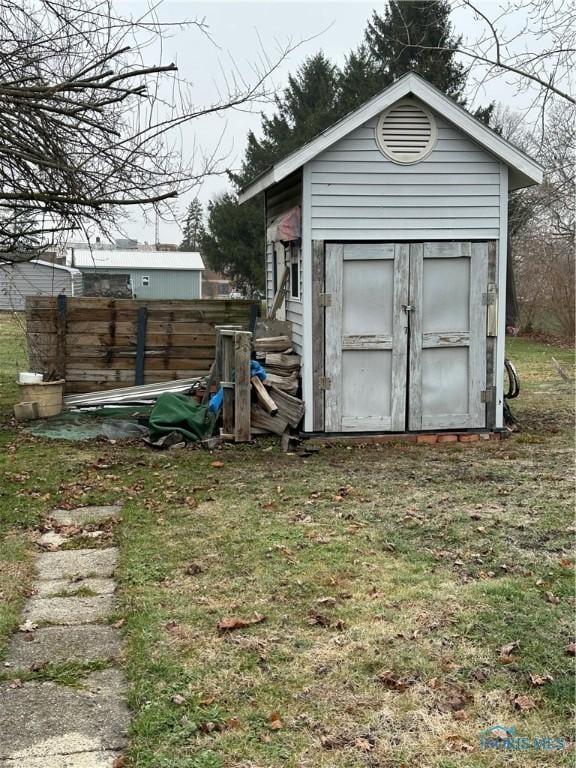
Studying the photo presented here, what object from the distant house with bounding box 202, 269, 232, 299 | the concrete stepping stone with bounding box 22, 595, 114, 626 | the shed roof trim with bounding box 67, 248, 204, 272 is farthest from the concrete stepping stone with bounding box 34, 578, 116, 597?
the distant house with bounding box 202, 269, 232, 299

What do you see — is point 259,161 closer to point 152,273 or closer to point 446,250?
point 152,273

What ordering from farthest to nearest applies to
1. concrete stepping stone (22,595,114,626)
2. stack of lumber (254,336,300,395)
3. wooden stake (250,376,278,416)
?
stack of lumber (254,336,300,395) < wooden stake (250,376,278,416) < concrete stepping stone (22,595,114,626)

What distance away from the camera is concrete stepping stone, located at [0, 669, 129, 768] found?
3.26 m

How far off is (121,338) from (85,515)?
19.7ft

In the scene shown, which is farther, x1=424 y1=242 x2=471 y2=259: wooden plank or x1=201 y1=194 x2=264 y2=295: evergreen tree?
x1=201 y1=194 x2=264 y2=295: evergreen tree

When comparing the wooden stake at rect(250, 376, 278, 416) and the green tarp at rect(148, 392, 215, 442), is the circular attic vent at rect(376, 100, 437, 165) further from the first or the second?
the green tarp at rect(148, 392, 215, 442)

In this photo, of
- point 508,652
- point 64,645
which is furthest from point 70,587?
point 508,652

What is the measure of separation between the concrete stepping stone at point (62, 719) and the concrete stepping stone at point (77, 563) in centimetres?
157

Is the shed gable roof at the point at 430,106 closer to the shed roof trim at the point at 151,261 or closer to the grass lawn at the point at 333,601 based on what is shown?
the grass lawn at the point at 333,601

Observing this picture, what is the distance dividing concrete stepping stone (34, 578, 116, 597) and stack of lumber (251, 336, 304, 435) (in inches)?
175

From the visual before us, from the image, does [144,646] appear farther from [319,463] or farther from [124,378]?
[124,378]

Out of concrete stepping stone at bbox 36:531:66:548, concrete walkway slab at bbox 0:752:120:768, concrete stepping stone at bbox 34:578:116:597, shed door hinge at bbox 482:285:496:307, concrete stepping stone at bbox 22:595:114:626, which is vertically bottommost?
concrete walkway slab at bbox 0:752:120:768

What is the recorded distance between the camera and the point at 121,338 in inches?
495

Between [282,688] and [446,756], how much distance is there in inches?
33.0
